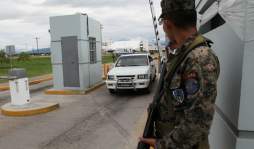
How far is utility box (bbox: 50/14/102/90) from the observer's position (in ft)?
39.8

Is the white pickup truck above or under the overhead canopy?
under

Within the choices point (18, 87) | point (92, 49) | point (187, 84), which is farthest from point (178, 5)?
point (92, 49)

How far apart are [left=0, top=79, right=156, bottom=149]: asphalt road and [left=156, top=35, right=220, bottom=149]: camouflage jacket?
3867 mm

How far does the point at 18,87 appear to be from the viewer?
845 centimetres

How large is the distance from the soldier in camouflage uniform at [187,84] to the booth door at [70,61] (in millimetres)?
10821

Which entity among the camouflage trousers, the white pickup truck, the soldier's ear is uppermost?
the soldier's ear

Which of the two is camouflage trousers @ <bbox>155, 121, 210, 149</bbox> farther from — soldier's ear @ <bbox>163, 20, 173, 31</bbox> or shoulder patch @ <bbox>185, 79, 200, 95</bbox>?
soldier's ear @ <bbox>163, 20, 173, 31</bbox>

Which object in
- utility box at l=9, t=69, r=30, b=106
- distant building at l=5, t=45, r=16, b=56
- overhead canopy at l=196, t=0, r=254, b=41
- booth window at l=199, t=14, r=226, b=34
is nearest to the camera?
overhead canopy at l=196, t=0, r=254, b=41

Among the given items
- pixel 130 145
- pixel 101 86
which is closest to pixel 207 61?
pixel 130 145

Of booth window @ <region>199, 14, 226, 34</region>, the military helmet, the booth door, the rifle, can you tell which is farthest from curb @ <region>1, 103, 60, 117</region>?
the military helmet

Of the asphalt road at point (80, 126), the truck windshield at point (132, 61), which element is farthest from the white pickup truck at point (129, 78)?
the asphalt road at point (80, 126)

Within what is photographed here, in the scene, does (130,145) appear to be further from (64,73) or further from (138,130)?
(64,73)

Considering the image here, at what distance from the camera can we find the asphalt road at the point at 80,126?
5.56m

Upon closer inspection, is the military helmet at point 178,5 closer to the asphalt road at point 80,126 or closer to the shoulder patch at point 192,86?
the shoulder patch at point 192,86
